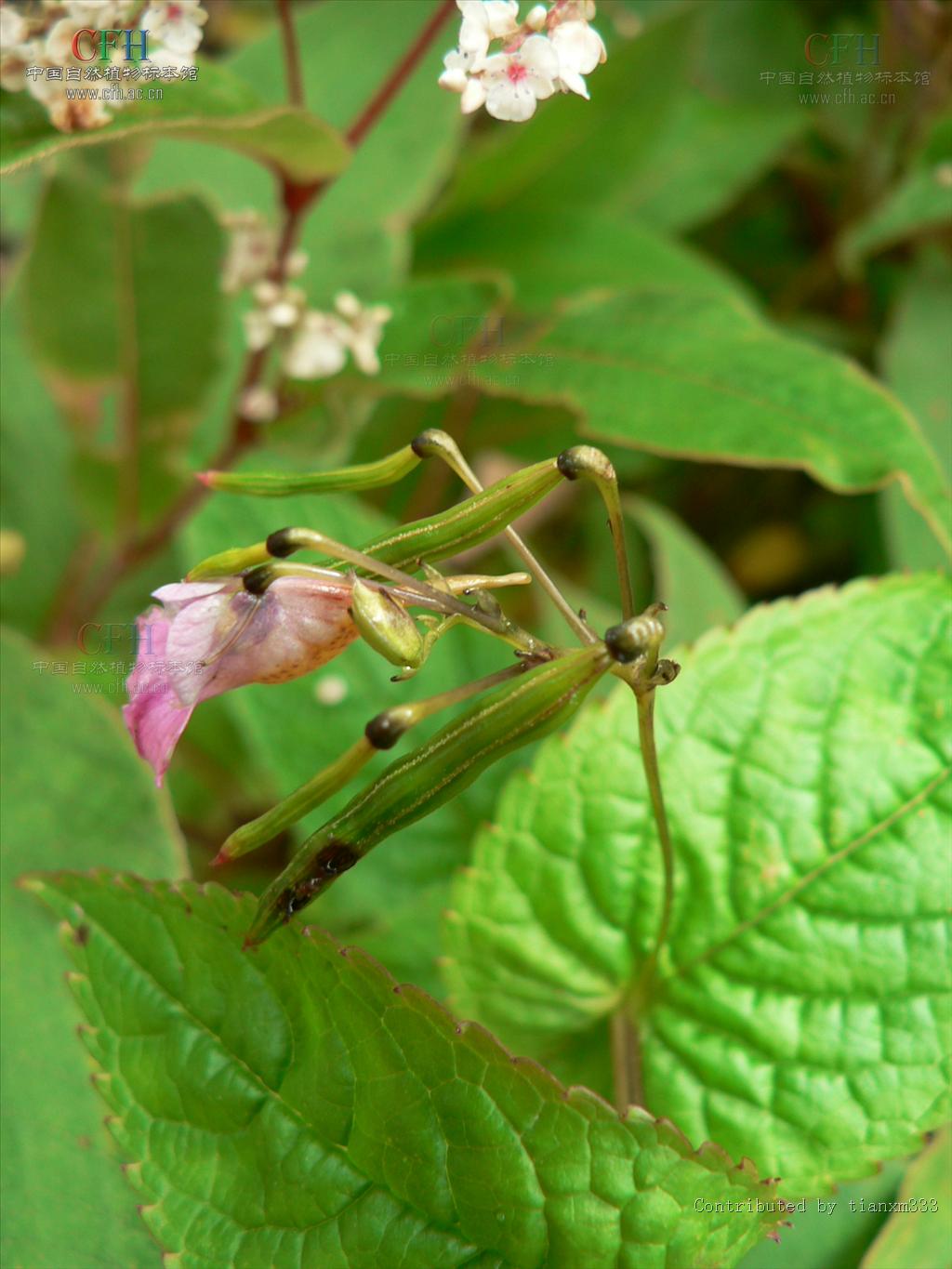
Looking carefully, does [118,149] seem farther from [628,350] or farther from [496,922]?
[496,922]

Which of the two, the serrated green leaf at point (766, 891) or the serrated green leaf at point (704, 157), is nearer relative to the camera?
the serrated green leaf at point (766, 891)

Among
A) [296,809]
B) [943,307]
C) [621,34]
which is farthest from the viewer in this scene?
[621,34]

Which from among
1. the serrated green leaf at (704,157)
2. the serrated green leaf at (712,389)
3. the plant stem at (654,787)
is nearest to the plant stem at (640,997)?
the plant stem at (654,787)

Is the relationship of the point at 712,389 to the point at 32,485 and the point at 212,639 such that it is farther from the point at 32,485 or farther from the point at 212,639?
the point at 32,485

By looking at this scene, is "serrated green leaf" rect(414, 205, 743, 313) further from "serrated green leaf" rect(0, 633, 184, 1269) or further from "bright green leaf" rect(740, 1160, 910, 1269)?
"bright green leaf" rect(740, 1160, 910, 1269)

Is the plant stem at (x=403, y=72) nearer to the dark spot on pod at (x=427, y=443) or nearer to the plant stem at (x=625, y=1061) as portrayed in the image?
the dark spot on pod at (x=427, y=443)

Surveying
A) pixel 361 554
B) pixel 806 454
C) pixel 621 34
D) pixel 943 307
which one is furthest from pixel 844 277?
pixel 361 554
